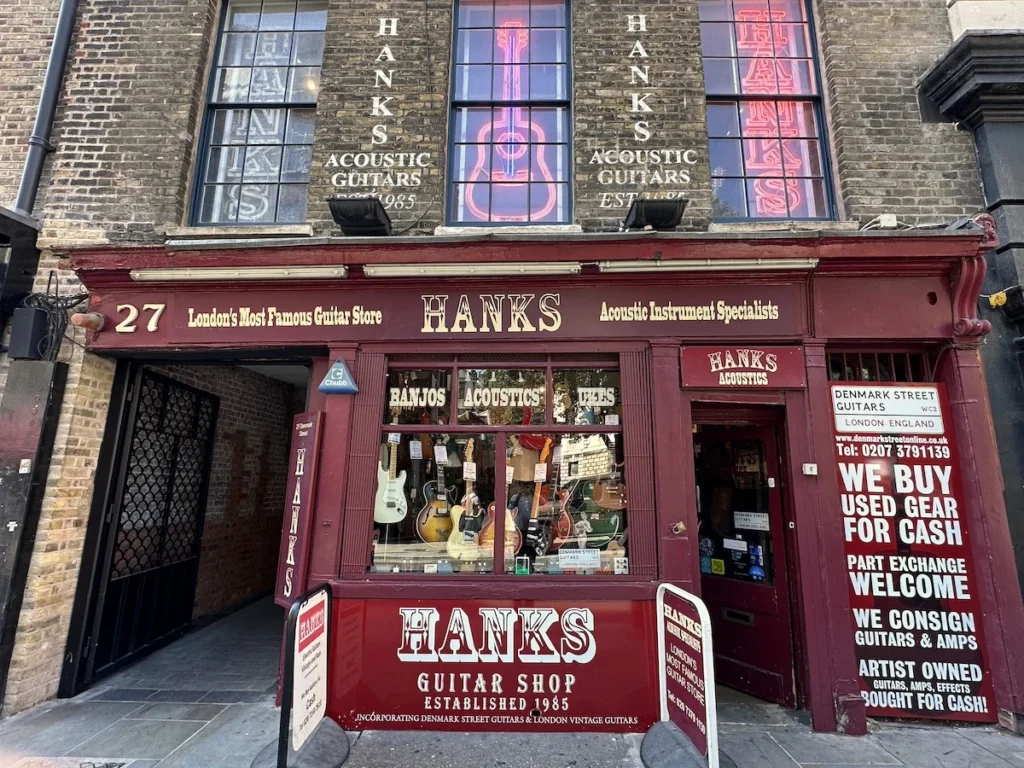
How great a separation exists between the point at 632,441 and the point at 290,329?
3.47 m

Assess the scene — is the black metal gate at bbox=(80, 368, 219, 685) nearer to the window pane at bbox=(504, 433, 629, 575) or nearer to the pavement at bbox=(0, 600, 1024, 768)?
the pavement at bbox=(0, 600, 1024, 768)

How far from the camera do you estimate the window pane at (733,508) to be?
5.16 meters

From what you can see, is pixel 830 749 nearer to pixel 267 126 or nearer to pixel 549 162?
pixel 549 162

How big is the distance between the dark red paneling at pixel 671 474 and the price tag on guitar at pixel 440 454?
78.8 inches

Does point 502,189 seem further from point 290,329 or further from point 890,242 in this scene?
point 890,242

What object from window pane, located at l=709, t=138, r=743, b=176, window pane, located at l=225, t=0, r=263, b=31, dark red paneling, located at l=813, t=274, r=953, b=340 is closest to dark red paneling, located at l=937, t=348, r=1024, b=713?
dark red paneling, located at l=813, t=274, r=953, b=340

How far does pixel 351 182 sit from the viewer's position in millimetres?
5457

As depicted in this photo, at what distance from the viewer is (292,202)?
19.0ft

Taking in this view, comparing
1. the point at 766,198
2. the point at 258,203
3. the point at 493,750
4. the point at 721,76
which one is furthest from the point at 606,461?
the point at 258,203

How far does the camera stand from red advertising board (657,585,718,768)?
3.47m

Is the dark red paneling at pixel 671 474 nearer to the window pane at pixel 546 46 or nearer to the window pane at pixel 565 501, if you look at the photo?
the window pane at pixel 565 501

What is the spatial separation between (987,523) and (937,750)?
1.90 meters

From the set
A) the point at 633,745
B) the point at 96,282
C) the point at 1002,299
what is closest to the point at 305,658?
the point at 633,745

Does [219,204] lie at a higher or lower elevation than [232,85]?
lower
